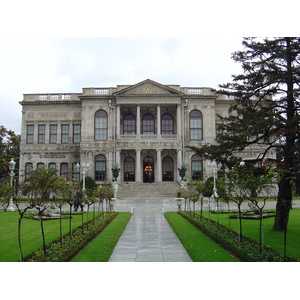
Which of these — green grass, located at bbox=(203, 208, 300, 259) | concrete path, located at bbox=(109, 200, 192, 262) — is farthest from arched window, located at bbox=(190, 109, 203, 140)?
concrete path, located at bbox=(109, 200, 192, 262)

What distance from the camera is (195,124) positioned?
48.2 metres

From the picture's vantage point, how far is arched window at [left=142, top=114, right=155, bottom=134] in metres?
49.5

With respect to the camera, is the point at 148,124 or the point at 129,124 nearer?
the point at 129,124

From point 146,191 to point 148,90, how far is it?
14478mm

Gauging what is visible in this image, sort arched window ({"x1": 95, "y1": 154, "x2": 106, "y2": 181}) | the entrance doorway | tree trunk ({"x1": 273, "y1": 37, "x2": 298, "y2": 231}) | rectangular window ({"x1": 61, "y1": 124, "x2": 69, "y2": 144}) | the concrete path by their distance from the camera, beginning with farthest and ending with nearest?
1. rectangular window ({"x1": 61, "y1": 124, "x2": 69, "y2": 144})
2. the entrance doorway
3. arched window ({"x1": 95, "y1": 154, "x2": 106, "y2": 181})
4. tree trunk ({"x1": 273, "y1": 37, "x2": 298, "y2": 231})
5. the concrete path

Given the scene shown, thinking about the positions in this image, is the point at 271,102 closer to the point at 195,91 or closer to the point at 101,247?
the point at 101,247

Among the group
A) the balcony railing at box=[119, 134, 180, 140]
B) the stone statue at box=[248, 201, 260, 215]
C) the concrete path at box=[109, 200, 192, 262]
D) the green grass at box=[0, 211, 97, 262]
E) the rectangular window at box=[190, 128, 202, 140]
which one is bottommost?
the concrete path at box=[109, 200, 192, 262]

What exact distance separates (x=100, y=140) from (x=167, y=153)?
32.4ft

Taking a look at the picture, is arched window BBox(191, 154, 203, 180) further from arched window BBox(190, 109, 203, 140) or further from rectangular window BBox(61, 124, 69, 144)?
rectangular window BBox(61, 124, 69, 144)

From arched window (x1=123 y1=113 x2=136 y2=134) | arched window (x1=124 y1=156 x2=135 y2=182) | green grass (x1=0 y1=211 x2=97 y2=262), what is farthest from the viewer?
arched window (x1=123 y1=113 x2=136 y2=134)

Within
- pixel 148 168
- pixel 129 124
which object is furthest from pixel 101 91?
pixel 148 168

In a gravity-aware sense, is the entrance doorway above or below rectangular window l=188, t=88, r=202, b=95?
below

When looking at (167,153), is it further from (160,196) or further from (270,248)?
(270,248)

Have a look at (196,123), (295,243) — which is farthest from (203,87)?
(295,243)
